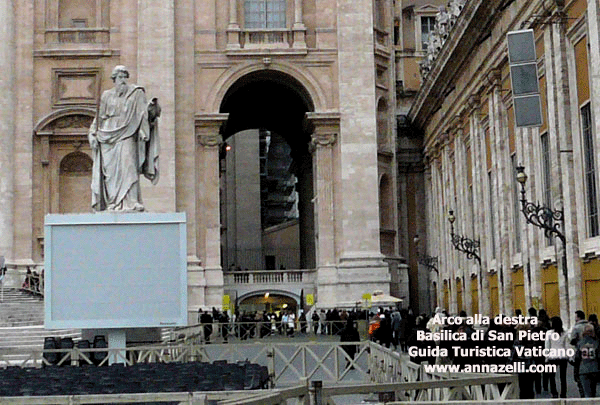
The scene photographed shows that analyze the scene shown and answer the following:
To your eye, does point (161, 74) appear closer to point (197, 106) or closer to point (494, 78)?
point (197, 106)

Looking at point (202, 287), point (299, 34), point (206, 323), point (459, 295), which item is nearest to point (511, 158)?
point (459, 295)

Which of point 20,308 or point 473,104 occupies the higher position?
point 473,104

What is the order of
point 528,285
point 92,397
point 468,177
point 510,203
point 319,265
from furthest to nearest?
point 319,265
point 468,177
point 510,203
point 528,285
point 92,397

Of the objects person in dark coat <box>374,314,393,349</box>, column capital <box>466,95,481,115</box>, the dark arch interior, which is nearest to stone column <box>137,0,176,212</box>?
the dark arch interior

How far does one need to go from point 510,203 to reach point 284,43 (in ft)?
63.0

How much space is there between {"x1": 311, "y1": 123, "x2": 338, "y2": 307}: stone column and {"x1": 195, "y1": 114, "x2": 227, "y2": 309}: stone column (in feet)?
14.1

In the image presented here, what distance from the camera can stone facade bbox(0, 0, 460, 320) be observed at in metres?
44.3

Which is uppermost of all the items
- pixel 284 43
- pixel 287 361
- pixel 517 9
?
pixel 284 43

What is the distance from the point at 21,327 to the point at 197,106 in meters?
17.9

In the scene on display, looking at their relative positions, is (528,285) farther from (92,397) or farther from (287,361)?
(92,397)

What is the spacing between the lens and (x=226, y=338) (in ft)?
124

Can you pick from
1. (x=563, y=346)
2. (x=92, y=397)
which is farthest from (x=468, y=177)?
(x=92, y=397)

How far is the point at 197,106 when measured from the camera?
149 ft

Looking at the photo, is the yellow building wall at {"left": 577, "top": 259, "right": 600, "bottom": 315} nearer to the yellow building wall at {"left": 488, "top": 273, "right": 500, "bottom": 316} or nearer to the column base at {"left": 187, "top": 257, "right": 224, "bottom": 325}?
the yellow building wall at {"left": 488, "top": 273, "right": 500, "bottom": 316}
